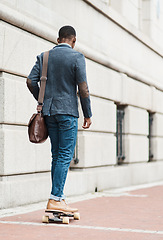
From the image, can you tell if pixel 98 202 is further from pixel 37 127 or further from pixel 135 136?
pixel 135 136

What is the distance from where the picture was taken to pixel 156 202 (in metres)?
7.94

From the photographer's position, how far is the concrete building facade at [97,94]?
6906 millimetres

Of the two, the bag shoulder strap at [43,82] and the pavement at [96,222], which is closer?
the pavement at [96,222]

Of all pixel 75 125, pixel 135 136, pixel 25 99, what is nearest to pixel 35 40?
pixel 25 99

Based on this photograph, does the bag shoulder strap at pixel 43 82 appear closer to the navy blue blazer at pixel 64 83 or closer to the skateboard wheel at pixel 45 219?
the navy blue blazer at pixel 64 83

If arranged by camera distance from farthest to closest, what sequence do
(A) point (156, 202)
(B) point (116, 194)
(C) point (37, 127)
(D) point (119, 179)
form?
(D) point (119, 179) < (B) point (116, 194) < (A) point (156, 202) < (C) point (37, 127)

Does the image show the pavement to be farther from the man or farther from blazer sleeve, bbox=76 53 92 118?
blazer sleeve, bbox=76 53 92 118

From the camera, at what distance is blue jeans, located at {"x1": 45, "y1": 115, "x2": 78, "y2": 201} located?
17.4 feet

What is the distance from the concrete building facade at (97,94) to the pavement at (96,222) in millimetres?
654

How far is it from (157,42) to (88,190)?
700 centimetres

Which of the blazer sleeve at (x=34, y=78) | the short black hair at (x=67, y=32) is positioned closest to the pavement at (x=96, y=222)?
the blazer sleeve at (x=34, y=78)

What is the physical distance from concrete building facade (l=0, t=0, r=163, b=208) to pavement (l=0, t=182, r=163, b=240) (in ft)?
2.15

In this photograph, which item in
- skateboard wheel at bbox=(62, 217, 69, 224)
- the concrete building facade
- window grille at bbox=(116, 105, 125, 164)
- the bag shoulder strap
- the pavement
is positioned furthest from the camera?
window grille at bbox=(116, 105, 125, 164)

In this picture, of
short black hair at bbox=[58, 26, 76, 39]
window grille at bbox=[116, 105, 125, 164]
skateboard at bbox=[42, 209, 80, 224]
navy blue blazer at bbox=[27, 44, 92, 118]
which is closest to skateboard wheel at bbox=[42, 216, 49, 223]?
skateboard at bbox=[42, 209, 80, 224]
